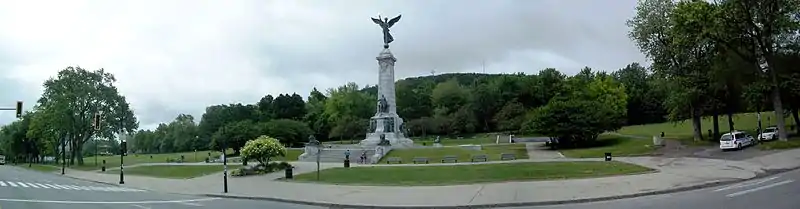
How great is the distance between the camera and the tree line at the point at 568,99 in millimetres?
46344

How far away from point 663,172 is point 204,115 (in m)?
127

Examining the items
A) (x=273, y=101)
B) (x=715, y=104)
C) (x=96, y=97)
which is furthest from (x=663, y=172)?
(x=273, y=101)

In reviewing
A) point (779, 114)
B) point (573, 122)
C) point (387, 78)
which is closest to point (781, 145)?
point (779, 114)

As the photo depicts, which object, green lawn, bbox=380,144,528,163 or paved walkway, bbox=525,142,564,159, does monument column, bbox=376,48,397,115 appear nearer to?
green lawn, bbox=380,144,528,163

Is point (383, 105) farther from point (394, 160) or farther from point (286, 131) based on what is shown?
point (286, 131)

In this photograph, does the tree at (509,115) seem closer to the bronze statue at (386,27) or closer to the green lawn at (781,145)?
the bronze statue at (386,27)

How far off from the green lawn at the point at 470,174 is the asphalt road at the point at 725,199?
826 cm

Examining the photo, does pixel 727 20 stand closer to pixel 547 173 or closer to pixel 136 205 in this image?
pixel 547 173


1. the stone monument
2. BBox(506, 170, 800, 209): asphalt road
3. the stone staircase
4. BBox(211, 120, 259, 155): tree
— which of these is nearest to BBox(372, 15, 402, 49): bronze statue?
the stone monument

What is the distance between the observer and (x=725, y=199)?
16.4 m

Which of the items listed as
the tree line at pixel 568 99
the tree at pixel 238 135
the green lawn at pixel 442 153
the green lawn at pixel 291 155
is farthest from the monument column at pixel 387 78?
the tree at pixel 238 135

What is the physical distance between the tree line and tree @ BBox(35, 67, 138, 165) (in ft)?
0.45

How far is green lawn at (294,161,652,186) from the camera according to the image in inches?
1107

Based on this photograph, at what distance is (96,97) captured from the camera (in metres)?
73.8
